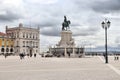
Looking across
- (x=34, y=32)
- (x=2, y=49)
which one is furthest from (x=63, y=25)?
(x=34, y=32)

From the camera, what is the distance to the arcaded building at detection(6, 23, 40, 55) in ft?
357

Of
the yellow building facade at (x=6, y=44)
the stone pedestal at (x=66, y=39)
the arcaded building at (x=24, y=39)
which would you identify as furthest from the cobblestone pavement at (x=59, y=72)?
the arcaded building at (x=24, y=39)

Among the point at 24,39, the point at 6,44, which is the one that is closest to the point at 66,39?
the point at 6,44

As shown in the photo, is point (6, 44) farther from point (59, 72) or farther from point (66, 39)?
point (59, 72)

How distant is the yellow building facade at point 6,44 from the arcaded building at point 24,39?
1.91 metres

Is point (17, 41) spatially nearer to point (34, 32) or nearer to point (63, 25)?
point (34, 32)

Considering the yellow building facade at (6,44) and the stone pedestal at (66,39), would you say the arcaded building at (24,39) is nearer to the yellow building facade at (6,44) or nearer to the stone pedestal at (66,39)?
the yellow building facade at (6,44)

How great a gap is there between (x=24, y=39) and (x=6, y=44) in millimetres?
9445

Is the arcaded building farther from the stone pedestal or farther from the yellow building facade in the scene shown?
the stone pedestal

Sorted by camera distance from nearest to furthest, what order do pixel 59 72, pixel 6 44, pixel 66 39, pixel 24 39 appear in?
pixel 59 72
pixel 66 39
pixel 6 44
pixel 24 39

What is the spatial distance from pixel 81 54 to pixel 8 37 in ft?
159

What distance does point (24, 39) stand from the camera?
11100 cm

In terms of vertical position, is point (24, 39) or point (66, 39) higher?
point (24, 39)

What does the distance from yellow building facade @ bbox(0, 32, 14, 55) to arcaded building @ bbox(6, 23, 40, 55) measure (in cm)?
191
